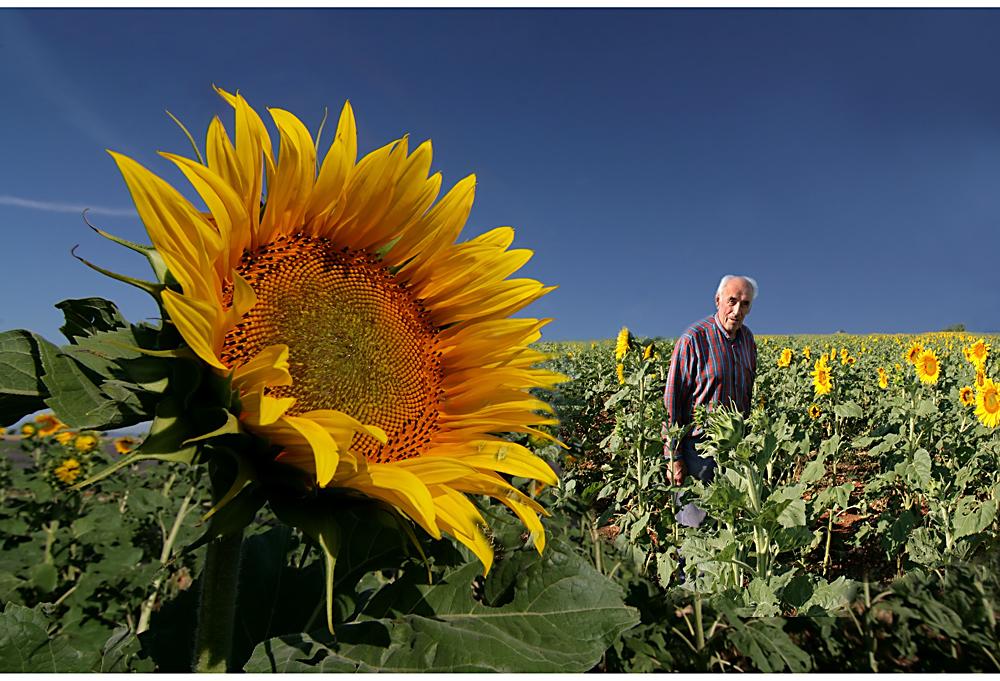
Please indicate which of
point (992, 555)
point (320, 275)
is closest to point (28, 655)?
point (320, 275)

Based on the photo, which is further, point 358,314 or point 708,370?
point 708,370

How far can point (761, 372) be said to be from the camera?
46.7ft

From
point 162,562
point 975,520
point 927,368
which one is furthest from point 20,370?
point 927,368

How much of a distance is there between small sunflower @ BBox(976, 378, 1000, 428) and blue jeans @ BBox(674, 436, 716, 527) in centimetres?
274

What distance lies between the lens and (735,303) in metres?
4.29

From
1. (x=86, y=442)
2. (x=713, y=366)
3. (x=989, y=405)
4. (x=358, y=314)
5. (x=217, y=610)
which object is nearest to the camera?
(x=217, y=610)

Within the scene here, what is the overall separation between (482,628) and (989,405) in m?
6.30

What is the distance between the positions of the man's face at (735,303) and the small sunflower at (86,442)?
481cm

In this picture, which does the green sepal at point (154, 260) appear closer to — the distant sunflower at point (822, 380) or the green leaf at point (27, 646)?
the green leaf at point (27, 646)

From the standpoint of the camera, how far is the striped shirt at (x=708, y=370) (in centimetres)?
429

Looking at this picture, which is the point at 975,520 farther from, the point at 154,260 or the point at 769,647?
the point at 154,260

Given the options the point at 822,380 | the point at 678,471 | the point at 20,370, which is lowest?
the point at 20,370

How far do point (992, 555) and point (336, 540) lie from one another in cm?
80

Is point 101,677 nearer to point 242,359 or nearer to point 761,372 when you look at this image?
point 242,359
